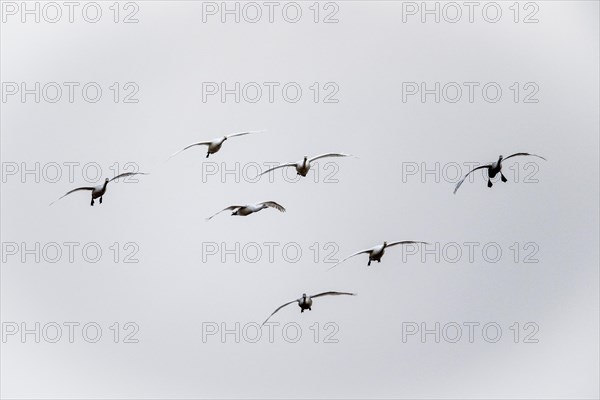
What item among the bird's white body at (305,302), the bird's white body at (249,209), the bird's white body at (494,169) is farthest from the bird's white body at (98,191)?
the bird's white body at (494,169)

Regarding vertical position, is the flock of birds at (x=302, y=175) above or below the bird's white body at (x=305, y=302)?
above

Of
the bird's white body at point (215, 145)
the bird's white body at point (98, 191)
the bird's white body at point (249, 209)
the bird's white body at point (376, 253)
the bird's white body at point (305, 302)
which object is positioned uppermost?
the bird's white body at point (215, 145)

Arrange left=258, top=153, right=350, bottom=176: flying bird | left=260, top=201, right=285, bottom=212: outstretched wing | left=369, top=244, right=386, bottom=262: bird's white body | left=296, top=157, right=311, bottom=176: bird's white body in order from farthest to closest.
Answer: left=369, top=244, right=386, bottom=262: bird's white body
left=296, top=157, right=311, bottom=176: bird's white body
left=258, top=153, right=350, bottom=176: flying bird
left=260, top=201, right=285, bottom=212: outstretched wing

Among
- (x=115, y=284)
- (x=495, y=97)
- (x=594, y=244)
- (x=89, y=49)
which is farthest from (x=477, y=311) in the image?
(x=89, y=49)

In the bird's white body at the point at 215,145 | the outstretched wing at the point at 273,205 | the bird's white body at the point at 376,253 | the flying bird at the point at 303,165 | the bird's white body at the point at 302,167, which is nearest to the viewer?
the outstretched wing at the point at 273,205

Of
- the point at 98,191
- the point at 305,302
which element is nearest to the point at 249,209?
the point at 305,302

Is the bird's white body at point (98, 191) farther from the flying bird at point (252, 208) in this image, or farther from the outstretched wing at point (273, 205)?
the outstretched wing at point (273, 205)

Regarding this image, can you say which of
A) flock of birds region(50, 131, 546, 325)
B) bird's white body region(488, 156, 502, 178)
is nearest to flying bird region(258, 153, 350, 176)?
flock of birds region(50, 131, 546, 325)

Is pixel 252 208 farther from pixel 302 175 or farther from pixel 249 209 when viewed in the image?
pixel 302 175

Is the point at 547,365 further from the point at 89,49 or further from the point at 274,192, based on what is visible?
the point at 89,49

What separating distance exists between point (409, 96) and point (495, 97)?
87 centimetres

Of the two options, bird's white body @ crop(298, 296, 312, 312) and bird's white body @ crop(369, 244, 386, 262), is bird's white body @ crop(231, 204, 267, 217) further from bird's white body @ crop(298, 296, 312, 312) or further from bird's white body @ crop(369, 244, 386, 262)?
bird's white body @ crop(369, 244, 386, 262)

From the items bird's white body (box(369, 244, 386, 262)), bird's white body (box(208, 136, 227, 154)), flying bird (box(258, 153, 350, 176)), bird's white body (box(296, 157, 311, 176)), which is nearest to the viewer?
flying bird (box(258, 153, 350, 176))

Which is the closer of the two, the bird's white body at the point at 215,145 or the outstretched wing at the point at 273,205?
the outstretched wing at the point at 273,205
